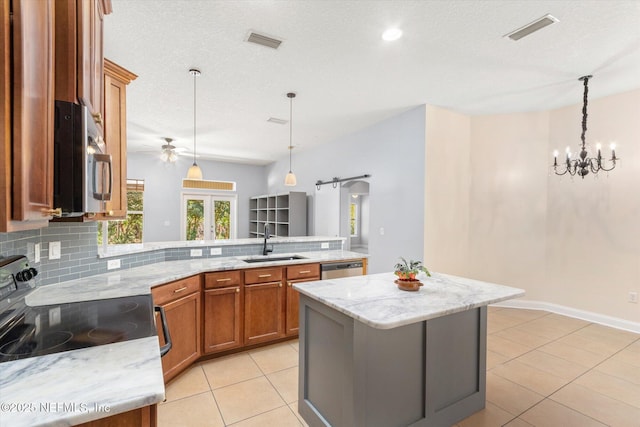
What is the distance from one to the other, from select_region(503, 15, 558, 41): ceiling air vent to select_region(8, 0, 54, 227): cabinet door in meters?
2.92

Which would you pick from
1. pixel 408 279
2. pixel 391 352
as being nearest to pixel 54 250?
pixel 391 352

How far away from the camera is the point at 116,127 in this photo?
7.55 ft

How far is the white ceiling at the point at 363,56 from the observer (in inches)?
85.4

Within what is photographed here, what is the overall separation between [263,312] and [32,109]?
2621mm

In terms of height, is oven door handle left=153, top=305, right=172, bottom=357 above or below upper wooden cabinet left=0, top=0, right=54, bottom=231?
below

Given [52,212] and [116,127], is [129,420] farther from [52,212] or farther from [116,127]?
[116,127]

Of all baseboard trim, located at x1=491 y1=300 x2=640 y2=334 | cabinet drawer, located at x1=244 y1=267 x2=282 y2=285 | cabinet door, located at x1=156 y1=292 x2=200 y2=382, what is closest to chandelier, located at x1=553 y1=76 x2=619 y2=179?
baseboard trim, located at x1=491 y1=300 x2=640 y2=334

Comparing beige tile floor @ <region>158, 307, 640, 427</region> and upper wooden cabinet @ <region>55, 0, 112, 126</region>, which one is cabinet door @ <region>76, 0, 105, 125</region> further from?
beige tile floor @ <region>158, 307, 640, 427</region>

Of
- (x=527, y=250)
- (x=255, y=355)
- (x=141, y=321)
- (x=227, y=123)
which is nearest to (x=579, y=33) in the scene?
(x=527, y=250)

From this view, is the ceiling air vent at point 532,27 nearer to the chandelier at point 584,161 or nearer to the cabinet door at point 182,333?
the chandelier at point 584,161

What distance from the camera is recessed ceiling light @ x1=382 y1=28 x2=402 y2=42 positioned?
7.82 ft

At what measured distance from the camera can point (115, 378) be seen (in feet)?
3.18

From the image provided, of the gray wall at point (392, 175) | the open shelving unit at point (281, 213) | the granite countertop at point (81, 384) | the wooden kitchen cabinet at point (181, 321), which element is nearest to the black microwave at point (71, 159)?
the granite countertop at point (81, 384)

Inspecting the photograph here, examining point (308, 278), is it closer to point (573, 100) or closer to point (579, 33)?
point (579, 33)
